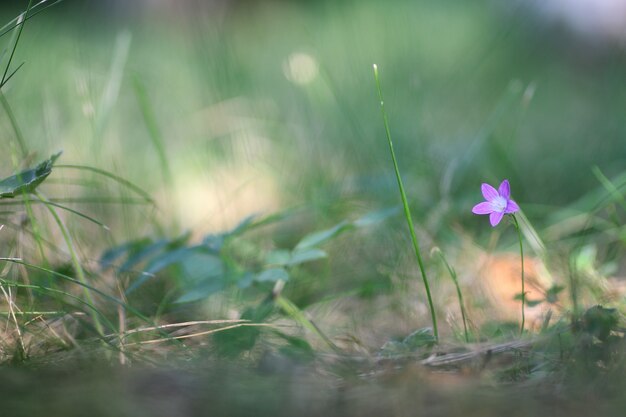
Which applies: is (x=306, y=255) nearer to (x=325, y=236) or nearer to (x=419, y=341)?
(x=325, y=236)

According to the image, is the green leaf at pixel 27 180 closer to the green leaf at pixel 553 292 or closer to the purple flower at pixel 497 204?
the purple flower at pixel 497 204

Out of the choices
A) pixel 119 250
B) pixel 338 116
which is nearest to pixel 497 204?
pixel 119 250

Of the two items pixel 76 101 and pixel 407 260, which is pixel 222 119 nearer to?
pixel 76 101

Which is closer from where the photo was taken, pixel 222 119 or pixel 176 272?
pixel 176 272

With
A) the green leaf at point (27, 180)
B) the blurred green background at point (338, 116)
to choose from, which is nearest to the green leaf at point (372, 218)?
the blurred green background at point (338, 116)

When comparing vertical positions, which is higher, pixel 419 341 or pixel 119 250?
pixel 119 250

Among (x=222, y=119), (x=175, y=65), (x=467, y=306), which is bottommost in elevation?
(x=467, y=306)

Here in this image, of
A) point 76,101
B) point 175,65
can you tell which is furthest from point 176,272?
point 175,65
